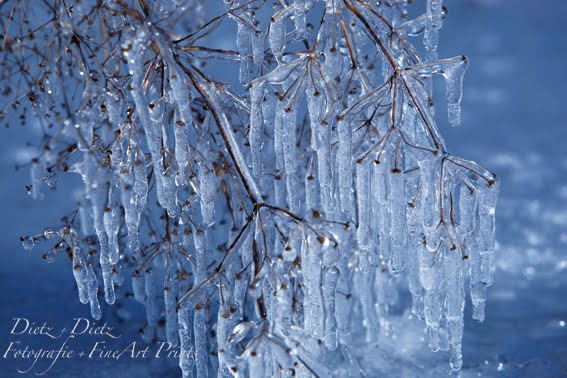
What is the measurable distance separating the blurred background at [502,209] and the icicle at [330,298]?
109 centimetres

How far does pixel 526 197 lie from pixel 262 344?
404 centimetres

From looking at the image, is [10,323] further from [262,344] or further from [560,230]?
[560,230]

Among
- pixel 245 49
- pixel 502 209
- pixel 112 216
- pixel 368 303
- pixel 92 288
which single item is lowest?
pixel 502 209

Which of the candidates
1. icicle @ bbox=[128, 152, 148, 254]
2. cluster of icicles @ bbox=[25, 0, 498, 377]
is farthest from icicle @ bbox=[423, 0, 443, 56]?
icicle @ bbox=[128, 152, 148, 254]

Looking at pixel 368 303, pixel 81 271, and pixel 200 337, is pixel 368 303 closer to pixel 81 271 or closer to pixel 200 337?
pixel 200 337

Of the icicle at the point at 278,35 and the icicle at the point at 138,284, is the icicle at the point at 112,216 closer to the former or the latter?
the icicle at the point at 138,284

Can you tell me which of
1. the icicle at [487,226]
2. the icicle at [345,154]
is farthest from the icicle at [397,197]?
the icicle at [487,226]

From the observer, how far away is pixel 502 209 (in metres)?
4.95

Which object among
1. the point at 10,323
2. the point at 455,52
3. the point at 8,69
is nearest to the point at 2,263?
the point at 10,323

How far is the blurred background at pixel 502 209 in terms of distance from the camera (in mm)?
3055

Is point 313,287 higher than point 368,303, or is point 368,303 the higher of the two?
point 313,287

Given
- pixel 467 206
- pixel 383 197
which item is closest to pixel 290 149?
pixel 383 197

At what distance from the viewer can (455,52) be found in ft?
19.3

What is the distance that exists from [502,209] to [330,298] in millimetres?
3532
